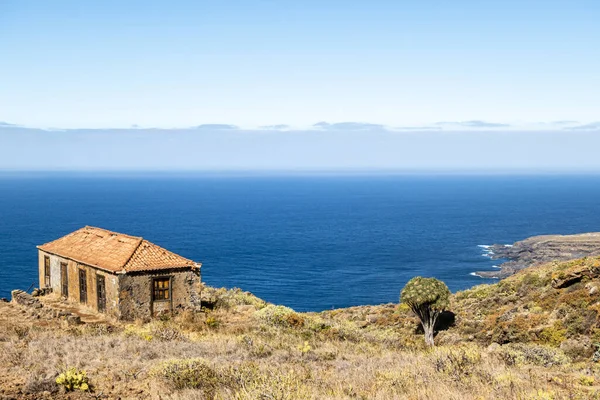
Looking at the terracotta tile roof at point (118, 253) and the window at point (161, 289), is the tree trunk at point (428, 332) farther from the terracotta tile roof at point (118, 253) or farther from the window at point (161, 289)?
the window at point (161, 289)

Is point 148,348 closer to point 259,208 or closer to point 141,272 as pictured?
point 141,272

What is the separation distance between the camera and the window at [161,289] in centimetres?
2647

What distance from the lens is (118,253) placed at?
2719 cm

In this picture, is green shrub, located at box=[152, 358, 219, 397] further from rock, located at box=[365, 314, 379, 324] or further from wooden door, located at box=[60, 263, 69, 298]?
rock, located at box=[365, 314, 379, 324]

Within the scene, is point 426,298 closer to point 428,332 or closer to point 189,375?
point 428,332

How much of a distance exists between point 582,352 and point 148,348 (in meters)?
15.9

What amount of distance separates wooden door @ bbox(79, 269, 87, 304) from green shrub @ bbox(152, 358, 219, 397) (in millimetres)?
17374

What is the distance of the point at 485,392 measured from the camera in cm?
996

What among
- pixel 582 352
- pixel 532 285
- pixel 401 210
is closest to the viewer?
pixel 582 352

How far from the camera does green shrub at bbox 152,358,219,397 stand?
35.8ft

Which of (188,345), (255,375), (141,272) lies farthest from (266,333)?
(255,375)

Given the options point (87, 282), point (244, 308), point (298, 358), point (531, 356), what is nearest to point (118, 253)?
point (87, 282)

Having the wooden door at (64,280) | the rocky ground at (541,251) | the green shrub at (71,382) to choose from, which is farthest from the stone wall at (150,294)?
the rocky ground at (541,251)

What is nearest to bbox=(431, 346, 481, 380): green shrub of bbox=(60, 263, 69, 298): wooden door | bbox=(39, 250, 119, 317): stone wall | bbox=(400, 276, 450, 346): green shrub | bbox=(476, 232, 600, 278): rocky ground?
bbox=(400, 276, 450, 346): green shrub
